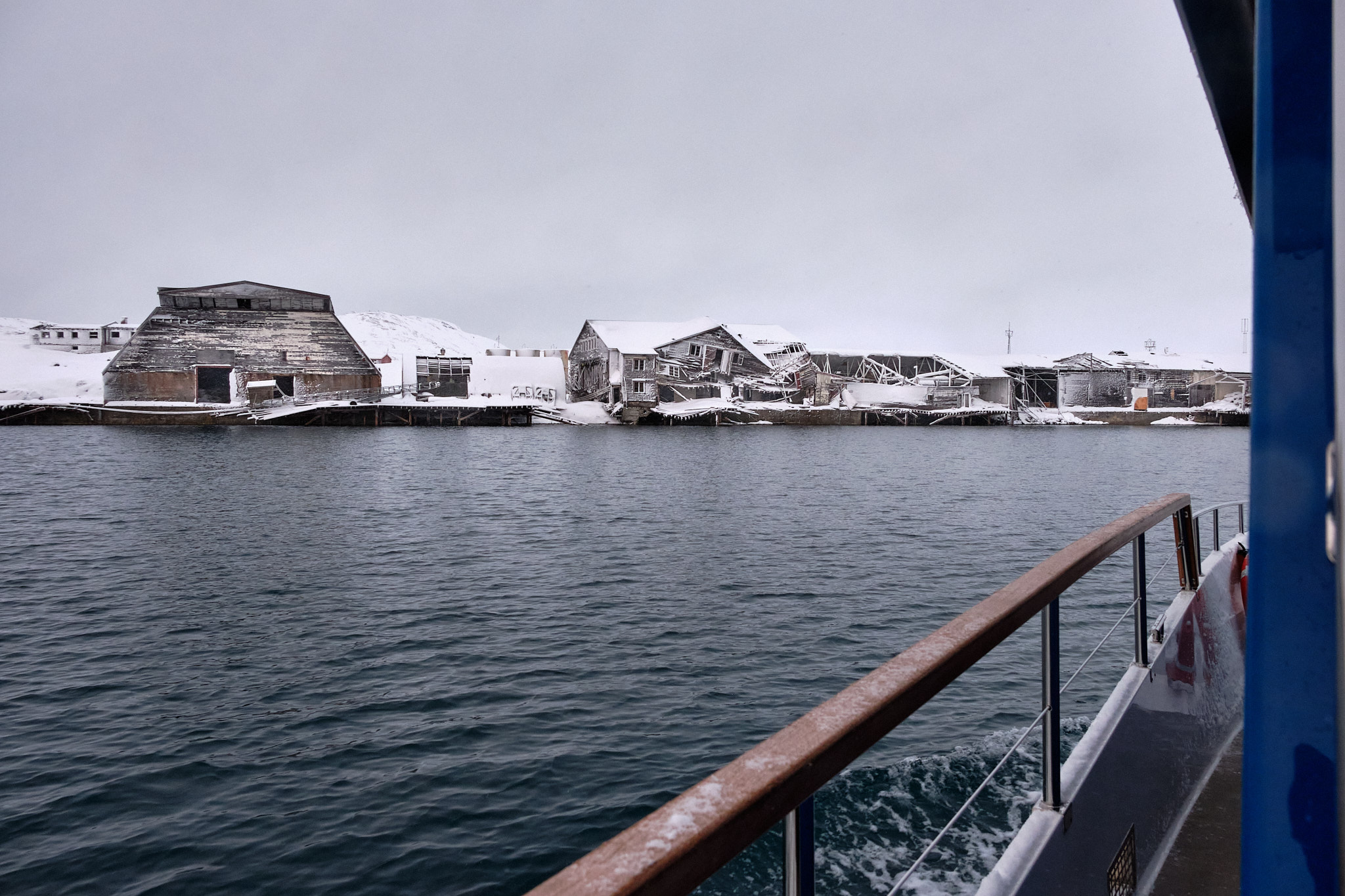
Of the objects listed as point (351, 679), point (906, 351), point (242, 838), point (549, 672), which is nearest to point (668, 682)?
point (549, 672)

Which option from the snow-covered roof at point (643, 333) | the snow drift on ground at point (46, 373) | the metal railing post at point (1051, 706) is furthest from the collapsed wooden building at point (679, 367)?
the metal railing post at point (1051, 706)

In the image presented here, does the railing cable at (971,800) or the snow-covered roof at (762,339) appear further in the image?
the snow-covered roof at (762,339)

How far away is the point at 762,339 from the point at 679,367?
1526 centimetres

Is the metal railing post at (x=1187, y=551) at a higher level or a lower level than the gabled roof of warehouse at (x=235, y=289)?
lower

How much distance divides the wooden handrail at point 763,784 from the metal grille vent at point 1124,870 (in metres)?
1.45

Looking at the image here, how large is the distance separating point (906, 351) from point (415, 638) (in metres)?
78.3

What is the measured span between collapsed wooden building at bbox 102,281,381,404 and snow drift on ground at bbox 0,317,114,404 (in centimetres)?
894

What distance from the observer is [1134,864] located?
113 inches

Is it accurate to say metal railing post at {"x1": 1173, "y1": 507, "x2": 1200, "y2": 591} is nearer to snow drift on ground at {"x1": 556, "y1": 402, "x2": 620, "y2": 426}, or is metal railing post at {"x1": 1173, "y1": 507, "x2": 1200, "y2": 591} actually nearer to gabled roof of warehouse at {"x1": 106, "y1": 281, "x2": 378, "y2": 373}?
gabled roof of warehouse at {"x1": 106, "y1": 281, "x2": 378, "y2": 373}

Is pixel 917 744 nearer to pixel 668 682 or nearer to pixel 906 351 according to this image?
Answer: pixel 668 682

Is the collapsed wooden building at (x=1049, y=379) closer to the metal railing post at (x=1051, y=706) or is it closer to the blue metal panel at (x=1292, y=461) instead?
the metal railing post at (x=1051, y=706)

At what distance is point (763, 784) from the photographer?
113cm

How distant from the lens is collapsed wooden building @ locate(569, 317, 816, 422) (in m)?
70.7

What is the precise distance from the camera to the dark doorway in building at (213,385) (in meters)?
64.9
